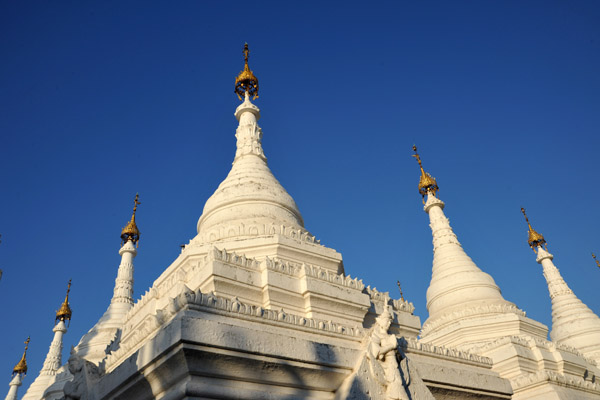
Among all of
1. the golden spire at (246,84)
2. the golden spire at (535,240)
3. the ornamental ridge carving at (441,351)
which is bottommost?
the ornamental ridge carving at (441,351)

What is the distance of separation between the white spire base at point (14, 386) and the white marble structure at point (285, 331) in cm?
2855

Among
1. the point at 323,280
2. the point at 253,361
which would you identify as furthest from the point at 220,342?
the point at 323,280

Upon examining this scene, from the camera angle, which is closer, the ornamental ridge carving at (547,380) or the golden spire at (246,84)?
the ornamental ridge carving at (547,380)

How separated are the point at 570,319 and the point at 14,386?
5037 centimetres

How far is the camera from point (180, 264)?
58.0 ft

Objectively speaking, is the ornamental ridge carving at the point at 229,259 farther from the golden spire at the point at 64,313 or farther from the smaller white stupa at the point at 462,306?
the golden spire at the point at 64,313

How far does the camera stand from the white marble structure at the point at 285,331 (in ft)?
28.0

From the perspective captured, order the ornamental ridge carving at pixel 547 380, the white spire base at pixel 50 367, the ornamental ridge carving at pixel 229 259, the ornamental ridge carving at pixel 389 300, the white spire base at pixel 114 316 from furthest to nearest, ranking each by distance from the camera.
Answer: the white spire base at pixel 50 367 < the white spire base at pixel 114 316 < the ornamental ridge carving at pixel 389 300 < the ornamental ridge carving at pixel 229 259 < the ornamental ridge carving at pixel 547 380

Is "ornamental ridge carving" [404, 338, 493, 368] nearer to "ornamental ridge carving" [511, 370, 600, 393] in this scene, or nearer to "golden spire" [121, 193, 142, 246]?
"ornamental ridge carving" [511, 370, 600, 393]

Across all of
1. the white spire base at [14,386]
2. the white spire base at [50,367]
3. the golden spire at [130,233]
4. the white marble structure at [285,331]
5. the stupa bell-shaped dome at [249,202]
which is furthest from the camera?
the white spire base at [14,386]

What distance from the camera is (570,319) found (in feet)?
101

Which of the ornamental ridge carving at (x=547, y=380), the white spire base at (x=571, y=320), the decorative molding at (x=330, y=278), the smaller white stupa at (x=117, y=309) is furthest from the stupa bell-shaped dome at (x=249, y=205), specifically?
the white spire base at (x=571, y=320)

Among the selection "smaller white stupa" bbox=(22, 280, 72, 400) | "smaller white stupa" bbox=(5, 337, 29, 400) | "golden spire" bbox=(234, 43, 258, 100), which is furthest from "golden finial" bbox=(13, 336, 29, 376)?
"golden spire" bbox=(234, 43, 258, 100)

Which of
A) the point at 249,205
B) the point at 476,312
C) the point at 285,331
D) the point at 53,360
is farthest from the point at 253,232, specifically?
the point at 53,360
